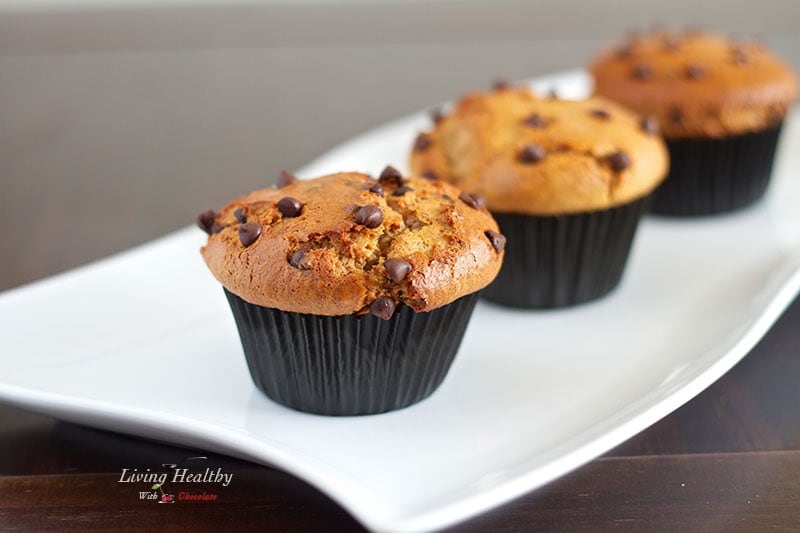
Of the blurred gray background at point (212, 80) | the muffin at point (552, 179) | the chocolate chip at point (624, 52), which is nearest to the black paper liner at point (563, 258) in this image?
the muffin at point (552, 179)

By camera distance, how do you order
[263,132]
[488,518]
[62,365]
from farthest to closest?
1. [263,132]
2. [62,365]
3. [488,518]

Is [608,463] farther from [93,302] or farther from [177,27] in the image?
[177,27]

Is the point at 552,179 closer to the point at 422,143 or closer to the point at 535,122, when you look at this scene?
the point at 535,122

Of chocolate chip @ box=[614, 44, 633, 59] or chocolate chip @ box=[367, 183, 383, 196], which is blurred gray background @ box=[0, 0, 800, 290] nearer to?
chocolate chip @ box=[614, 44, 633, 59]

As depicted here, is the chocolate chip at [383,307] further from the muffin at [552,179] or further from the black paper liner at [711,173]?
the black paper liner at [711,173]

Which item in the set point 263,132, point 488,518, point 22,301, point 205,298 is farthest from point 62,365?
point 263,132

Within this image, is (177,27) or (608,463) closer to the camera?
(608,463)
